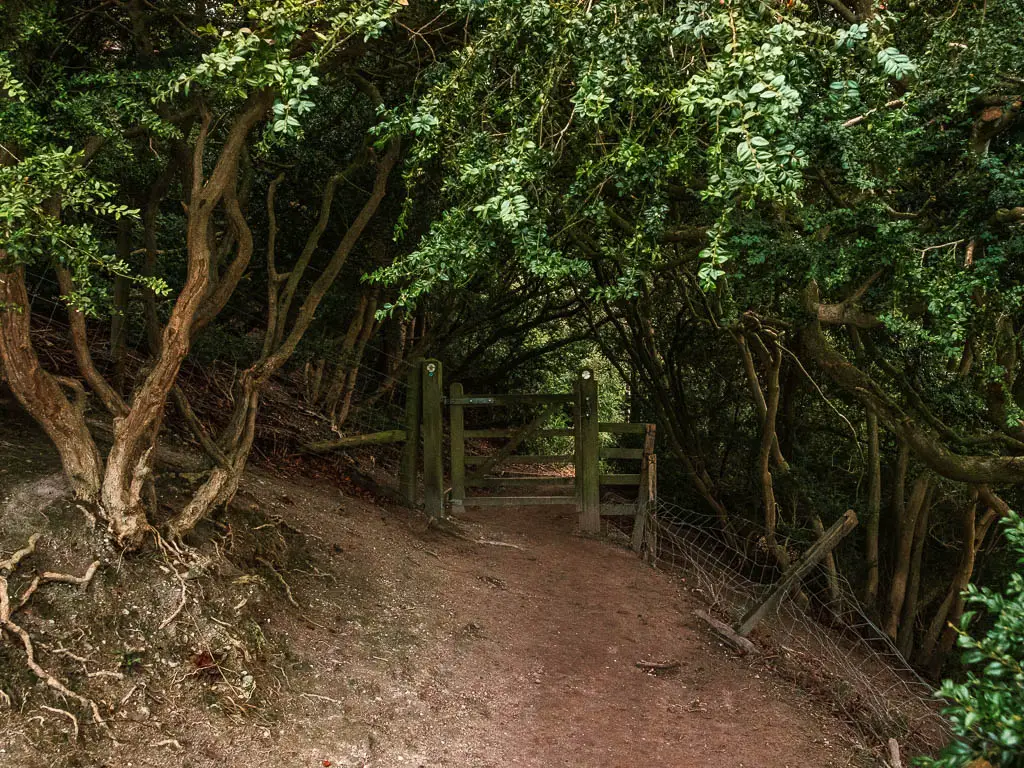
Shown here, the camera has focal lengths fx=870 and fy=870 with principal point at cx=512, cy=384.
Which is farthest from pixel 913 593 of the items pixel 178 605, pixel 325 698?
pixel 178 605

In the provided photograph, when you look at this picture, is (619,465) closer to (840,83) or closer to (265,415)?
(265,415)

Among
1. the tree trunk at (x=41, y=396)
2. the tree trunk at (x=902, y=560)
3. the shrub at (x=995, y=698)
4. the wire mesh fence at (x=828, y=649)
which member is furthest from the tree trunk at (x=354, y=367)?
the shrub at (x=995, y=698)

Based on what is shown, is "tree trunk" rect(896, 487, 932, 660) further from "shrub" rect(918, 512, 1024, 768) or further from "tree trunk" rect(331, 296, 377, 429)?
"shrub" rect(918, 512, 1024, 768)

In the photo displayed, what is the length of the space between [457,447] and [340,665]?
3.97 m

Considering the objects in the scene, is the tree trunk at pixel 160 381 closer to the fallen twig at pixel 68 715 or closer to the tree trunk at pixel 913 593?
the fallen twig at pixel 68 715

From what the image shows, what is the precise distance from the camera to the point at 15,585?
4.63m

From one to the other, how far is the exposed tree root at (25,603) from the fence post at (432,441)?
179 inches

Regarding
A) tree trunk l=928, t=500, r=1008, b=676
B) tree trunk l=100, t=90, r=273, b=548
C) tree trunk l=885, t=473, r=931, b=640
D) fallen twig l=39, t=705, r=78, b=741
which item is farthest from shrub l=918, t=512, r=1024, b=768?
tree trunk l=885, t=473, r=931, b=640

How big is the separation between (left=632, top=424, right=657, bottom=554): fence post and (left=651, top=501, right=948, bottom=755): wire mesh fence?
0.65 ft

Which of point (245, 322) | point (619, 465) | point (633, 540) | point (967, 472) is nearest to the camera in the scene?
point (967, 472)

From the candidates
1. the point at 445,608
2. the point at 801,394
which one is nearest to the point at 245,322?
the point at 445,608

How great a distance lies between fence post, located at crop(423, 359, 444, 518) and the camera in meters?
9.16

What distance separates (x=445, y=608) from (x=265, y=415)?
12.9 feet

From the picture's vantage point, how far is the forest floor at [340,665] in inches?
176
